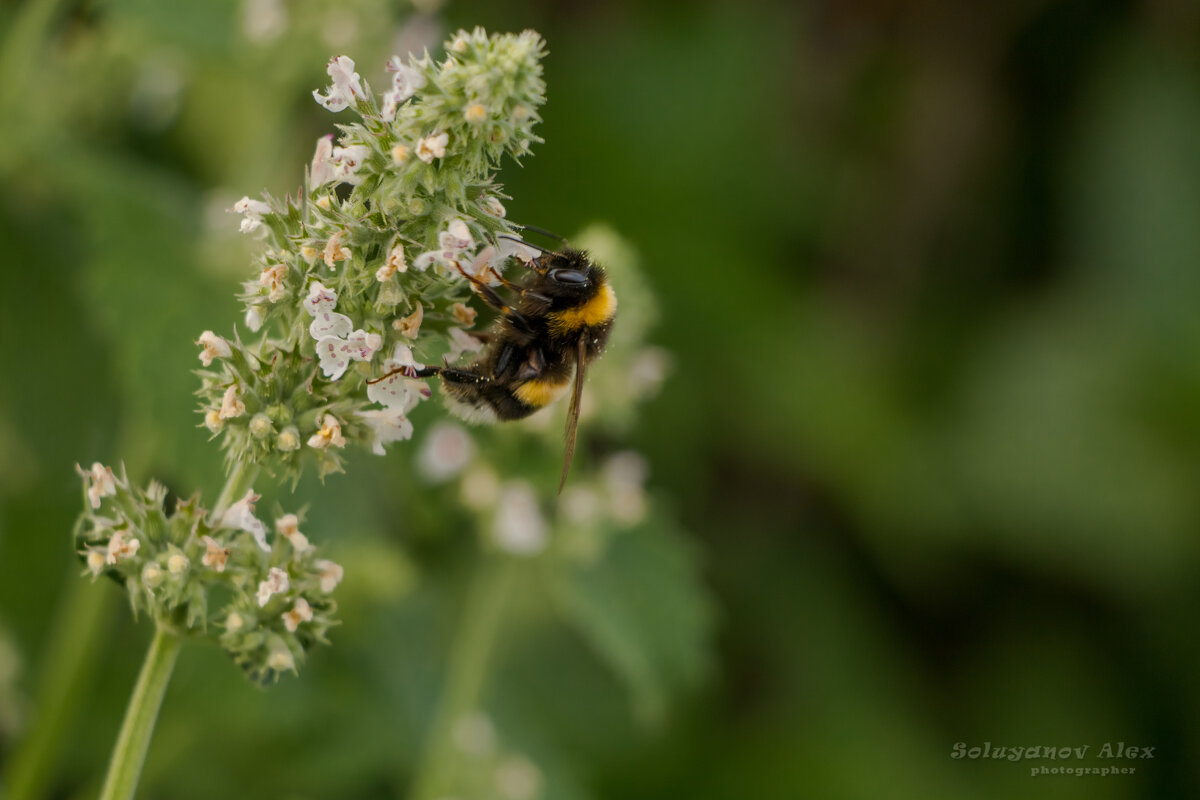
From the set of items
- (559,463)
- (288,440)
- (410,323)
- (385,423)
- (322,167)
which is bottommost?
(288,440)

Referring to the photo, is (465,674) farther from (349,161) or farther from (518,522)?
(349,161)

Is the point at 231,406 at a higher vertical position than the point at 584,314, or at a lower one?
lower

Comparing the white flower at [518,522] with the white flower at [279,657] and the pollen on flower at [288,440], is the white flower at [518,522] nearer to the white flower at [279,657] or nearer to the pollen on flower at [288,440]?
the white flower at [279,657]

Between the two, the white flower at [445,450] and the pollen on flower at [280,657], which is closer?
the pollen on flower at [280,657]

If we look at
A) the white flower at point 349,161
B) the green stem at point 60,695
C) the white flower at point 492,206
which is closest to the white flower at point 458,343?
the white flower at point 492,206

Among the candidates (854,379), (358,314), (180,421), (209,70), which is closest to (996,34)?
(854,379)

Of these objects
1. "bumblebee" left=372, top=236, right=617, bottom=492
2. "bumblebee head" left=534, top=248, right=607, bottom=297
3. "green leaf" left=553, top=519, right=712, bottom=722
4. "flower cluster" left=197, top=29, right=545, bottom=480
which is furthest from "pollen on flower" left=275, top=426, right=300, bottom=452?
"green leaf" left=553, top=519, right=712, bottom=722

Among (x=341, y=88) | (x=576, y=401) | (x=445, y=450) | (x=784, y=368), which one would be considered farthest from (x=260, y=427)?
(x=784, y=368)
